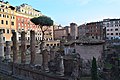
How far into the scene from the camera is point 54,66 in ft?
69.6

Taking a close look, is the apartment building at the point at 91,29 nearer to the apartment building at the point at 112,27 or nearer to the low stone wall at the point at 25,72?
the apartment building at the point at 112,27

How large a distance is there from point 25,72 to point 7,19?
39746 millimetres

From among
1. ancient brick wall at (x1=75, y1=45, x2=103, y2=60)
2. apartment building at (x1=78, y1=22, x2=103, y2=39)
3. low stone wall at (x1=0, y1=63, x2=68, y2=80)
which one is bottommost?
low stone wall at (x1=0, y1=63, x2=68, y2=80)

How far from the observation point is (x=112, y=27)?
266 feet

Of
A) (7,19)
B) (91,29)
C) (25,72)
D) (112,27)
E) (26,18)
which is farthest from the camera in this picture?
(91,29)

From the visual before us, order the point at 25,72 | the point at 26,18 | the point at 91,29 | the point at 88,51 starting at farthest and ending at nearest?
the point at 91,29
the point at 26,18
the point at 88,51
the point at 25,72

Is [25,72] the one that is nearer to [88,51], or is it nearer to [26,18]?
[88,51]

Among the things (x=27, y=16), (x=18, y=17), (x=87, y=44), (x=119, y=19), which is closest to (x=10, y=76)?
(x=87, y=44)

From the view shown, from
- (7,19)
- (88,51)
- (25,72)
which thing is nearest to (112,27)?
(7,19)

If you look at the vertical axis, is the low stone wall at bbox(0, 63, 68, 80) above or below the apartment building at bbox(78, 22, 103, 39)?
below

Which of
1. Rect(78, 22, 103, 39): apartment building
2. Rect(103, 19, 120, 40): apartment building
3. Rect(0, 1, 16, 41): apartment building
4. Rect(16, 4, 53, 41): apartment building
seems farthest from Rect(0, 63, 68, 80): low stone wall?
Rect(103, 19, 120, 40): apartment building

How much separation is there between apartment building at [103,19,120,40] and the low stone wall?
2611 inches

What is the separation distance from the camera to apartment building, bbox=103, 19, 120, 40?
262ft

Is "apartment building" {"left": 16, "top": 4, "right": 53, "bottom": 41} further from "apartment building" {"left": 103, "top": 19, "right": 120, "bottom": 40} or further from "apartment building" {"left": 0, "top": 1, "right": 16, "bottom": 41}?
"apartment building" {"left": 103, "top": 19, "right": 120, "bottom": 40}
